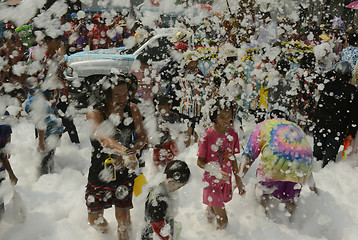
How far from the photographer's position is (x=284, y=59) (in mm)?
5410

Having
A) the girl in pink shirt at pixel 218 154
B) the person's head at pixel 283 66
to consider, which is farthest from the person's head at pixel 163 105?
the person's head at pixel 283 66

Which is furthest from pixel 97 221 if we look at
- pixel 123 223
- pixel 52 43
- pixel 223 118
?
pixel 52 43

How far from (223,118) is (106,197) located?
4.04ft

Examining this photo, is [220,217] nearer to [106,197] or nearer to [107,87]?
[106,197]

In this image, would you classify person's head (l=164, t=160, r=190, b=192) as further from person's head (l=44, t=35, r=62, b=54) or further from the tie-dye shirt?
person's head (l=44, t=35, r=62, b=54)

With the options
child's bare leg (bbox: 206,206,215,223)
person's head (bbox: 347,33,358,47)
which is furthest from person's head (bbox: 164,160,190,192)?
person's head (bbox: 347,33,358,47)

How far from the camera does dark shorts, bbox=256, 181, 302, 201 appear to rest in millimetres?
3238

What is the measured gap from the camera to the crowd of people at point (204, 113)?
2633mm

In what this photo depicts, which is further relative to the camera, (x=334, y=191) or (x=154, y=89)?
(x=154, y=89)

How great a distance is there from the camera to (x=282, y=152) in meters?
3.08

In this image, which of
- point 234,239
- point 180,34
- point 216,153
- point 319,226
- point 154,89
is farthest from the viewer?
point 180,34

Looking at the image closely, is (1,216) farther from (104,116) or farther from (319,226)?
(319,226)

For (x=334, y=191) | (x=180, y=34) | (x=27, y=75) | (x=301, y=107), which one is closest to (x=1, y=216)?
(x=27, y=75)

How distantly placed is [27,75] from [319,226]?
13.2 ft
